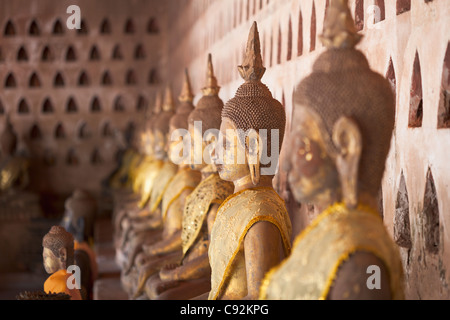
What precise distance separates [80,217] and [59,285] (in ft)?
12.5

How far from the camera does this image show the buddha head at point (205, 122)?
461cm

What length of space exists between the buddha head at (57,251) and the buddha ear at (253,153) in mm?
1558

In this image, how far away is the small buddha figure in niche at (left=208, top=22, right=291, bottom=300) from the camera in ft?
10.2

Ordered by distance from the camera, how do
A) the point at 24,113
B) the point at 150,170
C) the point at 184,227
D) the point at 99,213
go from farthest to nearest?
the point at 24,113 → the point at 99,213 → the point at 150,170 → the point at 184,227

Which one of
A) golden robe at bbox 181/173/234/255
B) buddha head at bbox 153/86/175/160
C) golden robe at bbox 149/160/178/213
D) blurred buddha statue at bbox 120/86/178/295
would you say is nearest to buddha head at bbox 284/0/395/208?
golden robe at bbox 181/173/234/255

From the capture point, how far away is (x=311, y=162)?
2.22 meters

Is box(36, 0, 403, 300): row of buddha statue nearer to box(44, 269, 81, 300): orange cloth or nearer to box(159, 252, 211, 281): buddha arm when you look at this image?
box(159, 252, 211, 281): buddha arm

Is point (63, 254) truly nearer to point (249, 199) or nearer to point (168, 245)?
point (168, 245)

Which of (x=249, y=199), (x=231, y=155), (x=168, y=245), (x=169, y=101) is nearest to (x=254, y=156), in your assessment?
(x=231, y=155)

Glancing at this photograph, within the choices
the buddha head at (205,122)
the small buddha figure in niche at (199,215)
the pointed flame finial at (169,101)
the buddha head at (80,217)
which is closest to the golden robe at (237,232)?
the small buddha figure in niche at (199,215)

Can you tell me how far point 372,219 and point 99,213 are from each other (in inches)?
471
